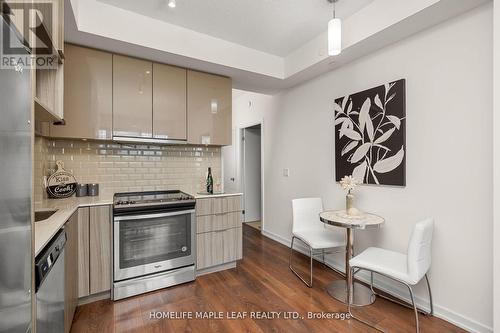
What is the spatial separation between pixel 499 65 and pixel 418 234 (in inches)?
48.5

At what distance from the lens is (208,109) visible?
10.1ft

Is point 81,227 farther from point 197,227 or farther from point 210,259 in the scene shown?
point 210,259

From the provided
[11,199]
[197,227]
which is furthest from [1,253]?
[197,227]

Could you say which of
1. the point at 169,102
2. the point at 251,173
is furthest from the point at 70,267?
the point at 251,173

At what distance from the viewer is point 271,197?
424 centimetres

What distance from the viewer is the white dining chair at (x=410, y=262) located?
69.8 inches

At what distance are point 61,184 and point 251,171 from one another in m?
3.37

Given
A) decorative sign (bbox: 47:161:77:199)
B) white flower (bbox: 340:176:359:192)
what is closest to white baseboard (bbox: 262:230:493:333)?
white flower (bbox: 340:176:359:192)

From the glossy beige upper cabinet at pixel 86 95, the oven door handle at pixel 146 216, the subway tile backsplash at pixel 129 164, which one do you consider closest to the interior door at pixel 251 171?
the subway tile backsplash at pixel 129 164

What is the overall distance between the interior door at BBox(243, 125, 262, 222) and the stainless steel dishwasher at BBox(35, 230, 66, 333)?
379 centimetres

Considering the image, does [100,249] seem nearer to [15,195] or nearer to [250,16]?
[15,195]

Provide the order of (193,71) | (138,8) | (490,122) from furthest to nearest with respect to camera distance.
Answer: (193,71)
(138,8)
(490,122)

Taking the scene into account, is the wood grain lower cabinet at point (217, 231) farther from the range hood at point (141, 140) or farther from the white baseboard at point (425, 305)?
the white baseboard at point (425, 305)

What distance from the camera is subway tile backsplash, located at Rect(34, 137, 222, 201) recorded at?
249cm
